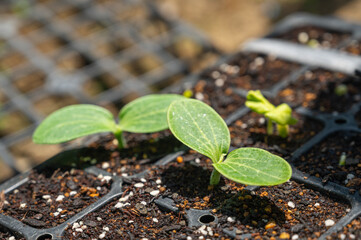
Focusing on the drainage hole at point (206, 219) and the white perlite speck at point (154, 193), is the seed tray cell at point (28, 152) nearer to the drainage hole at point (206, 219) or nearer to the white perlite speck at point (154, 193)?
the white perlite speck at point (154, 193)

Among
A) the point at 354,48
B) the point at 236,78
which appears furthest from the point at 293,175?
the point at 354,48

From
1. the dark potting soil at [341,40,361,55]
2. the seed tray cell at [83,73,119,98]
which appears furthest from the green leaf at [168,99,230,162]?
the seed tray cell at [83,73,119,98]

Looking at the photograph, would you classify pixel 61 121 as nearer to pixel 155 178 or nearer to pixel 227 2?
pixel 155 178

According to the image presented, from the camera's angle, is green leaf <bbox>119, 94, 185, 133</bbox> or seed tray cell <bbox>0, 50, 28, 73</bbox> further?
seed tray cell <bbox>0, 50, 28, 73</bbox>

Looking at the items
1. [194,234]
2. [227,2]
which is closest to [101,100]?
[194,234]

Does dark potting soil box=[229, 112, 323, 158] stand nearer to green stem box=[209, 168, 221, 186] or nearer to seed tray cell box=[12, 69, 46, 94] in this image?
green stem box=[209, 168, 221, 186]

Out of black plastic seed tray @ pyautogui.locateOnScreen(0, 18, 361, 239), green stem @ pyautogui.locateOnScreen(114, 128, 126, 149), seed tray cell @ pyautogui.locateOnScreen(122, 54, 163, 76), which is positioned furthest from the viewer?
seed tray cell @ pyautogui.locateOnScreen(122, 54, 163, 76)
